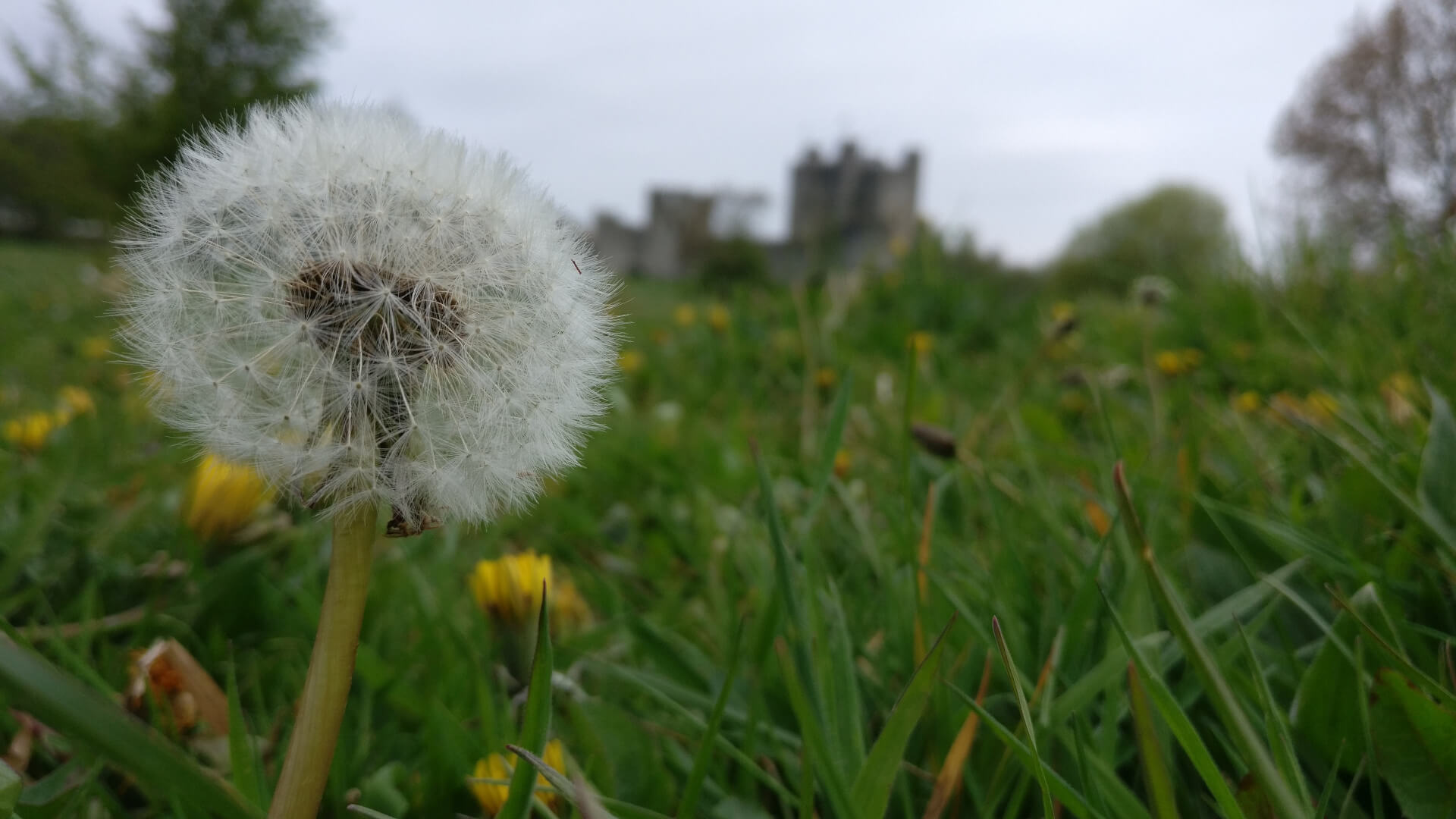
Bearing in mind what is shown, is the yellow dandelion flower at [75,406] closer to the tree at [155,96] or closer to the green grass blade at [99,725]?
the green grass blade at [99,725]

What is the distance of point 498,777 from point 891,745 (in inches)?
17.2

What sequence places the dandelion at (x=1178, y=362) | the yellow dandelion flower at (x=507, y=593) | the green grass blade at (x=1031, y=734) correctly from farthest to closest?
the dandelion at (x=1178, y=362) < the yellow dandelion flower at (x=507, y=593) < the green grass blade at (x=1031, y=734)

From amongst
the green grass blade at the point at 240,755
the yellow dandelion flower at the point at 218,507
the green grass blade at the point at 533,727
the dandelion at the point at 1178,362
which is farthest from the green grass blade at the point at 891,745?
the dandelion at the point at 1178,362

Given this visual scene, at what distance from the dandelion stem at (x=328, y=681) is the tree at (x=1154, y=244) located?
4.02 meters

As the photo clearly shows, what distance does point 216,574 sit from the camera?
3.88 feet

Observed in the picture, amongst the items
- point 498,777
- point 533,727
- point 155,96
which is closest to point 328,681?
point 533,727

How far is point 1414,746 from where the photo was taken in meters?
0.74

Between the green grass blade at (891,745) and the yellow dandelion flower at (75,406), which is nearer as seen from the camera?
the green grass blade at (891,745)

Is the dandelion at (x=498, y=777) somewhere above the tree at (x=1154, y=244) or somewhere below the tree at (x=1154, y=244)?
below

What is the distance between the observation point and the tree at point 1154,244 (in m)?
4.37

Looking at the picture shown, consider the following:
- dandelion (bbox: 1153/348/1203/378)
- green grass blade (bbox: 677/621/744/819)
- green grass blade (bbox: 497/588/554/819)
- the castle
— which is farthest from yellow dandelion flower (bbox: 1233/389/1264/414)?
the castle

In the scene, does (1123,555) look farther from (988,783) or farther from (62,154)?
(62,154)

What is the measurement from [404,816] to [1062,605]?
0.89 metres

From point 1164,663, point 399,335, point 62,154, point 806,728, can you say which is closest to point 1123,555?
point 1164,663
